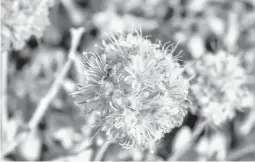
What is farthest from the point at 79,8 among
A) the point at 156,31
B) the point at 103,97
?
the point at 103,97

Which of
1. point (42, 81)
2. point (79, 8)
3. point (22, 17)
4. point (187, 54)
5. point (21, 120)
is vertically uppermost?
point (79, 8)

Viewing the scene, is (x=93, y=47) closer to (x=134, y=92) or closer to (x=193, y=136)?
(x=193, y=136)

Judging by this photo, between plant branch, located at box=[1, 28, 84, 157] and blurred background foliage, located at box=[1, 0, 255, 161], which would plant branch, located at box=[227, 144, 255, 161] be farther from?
plant branch, located at box=[1, 28, 84, 157]

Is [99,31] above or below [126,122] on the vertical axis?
above

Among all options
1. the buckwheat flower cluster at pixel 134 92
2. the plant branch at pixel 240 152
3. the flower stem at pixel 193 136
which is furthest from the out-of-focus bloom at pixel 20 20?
the plant branch at pixel 240 152

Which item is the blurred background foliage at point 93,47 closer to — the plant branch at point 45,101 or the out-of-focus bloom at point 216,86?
the plant branch at point 45,101

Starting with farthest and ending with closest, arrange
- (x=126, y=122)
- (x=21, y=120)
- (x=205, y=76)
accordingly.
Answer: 1. (x=21, y=120)
2. (x=205, y=76)
3. (x=126, y=122)

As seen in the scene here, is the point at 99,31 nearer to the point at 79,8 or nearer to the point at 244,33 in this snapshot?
the point at 79,8

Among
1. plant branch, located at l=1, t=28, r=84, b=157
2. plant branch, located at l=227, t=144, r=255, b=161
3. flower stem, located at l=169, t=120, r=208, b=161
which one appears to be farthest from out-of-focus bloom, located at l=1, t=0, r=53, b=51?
plant branch, located at l=227, t=144, r=255, b=161
